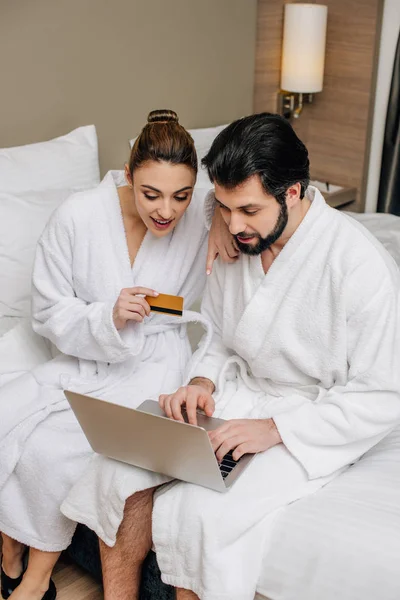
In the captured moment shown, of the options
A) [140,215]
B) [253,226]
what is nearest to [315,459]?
[253,226]

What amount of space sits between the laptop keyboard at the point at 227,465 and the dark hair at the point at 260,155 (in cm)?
55

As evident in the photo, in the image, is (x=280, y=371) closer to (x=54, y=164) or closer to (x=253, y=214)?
(x=253, y=214)

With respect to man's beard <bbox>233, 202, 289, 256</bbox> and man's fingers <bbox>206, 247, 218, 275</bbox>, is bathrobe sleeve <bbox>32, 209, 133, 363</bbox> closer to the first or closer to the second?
man's fingers <bbox>206, 247, 218, 275</bbox>

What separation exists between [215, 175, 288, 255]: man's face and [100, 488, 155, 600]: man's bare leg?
58 centimetres

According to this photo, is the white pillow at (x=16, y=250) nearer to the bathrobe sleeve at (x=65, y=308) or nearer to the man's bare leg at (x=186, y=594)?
the bathrobe sleeve at (x=65, y=308)

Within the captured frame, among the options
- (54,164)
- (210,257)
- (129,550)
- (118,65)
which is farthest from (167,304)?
(118,65)

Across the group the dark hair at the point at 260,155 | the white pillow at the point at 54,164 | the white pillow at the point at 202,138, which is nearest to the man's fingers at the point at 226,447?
the dark hair at the point at 260,155

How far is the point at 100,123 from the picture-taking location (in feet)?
9.08

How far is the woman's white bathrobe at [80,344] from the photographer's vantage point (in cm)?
172

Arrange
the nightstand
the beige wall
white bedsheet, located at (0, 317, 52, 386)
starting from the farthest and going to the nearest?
the nightstand < the beige wall < white bedsheet, located at (0, 317, 52, 386)

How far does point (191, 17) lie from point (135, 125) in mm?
520

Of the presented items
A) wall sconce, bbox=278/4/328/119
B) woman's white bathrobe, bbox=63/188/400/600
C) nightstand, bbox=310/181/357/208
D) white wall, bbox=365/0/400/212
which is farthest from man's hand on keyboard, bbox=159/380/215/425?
white wall, bbox=365/0/400/212

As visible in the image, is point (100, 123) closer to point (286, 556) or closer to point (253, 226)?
point (253, 226)

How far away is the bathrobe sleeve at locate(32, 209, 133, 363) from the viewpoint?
71.1 inches
